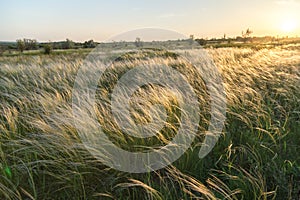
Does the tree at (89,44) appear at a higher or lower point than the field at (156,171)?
higher

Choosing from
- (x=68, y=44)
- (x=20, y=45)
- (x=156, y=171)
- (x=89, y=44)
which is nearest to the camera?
(x=156, y=171)

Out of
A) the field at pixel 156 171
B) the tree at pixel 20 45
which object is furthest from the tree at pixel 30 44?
the field at pixel 156 171

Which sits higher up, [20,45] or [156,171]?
[20,45]

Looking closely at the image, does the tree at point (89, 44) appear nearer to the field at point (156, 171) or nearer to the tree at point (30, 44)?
the tree at point (30, 44)

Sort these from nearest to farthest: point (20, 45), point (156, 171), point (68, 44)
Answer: point (156, 171) < point (20, 45) < point (68, 44)

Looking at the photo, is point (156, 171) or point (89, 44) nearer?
point (156, 171)

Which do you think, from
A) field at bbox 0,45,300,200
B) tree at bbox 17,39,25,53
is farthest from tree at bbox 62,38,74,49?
field at bbox 0,45,300,200

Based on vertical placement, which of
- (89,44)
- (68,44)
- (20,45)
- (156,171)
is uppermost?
(68,44)

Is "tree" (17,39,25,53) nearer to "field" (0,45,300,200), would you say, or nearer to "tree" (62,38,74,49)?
"tree" (62,38,74,49)

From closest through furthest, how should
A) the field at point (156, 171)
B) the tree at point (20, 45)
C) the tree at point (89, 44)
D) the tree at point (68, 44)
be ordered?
the field at point (156, 171), the tree at point (20, 45), the tree at point (89, 44), the tree at point (68, 44)

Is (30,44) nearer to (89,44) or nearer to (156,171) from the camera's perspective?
(89,44)

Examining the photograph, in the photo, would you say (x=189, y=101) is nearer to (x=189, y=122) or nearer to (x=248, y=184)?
(x=189, y=122)

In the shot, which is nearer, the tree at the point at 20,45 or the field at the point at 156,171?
the field at the point at 156,171

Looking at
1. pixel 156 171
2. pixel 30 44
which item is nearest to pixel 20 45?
pixel 30 44
